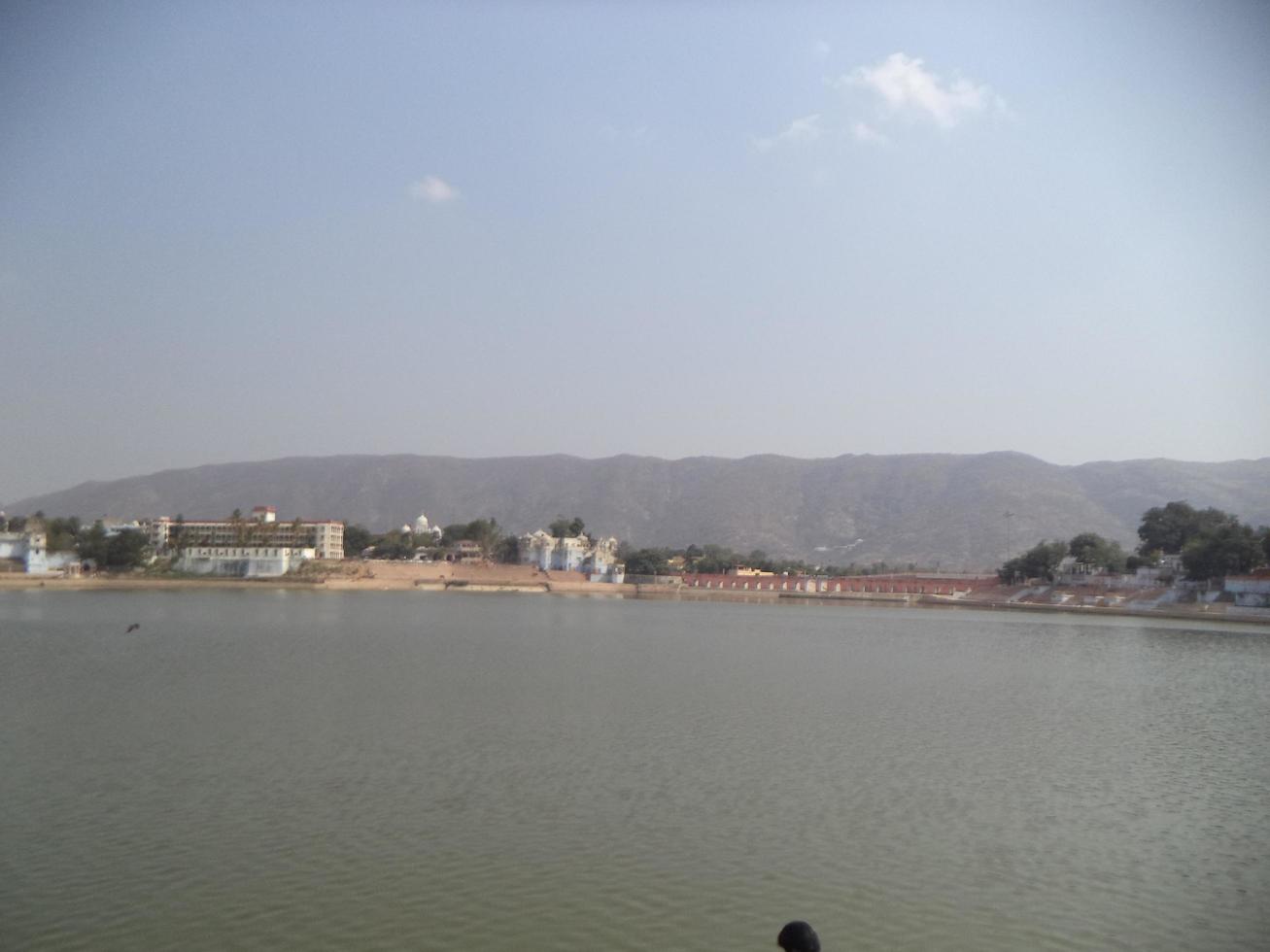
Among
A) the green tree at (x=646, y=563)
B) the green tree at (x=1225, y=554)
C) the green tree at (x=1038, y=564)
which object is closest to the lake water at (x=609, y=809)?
the green tree at (x=1225, y=554)

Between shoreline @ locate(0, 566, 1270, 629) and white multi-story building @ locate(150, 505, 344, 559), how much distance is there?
9.19m

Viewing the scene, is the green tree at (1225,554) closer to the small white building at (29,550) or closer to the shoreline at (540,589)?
the shoreline at (540,589)

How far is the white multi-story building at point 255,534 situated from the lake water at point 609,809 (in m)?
60.7

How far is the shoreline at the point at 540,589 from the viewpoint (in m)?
61.6

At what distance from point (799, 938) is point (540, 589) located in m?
80.6

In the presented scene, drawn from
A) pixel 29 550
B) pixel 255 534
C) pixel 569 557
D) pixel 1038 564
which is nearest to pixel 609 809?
pixel 29 550

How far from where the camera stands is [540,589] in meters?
84.1

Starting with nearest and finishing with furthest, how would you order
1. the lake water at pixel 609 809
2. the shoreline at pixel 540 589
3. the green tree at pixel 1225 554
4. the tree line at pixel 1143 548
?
the lake water at pixel 609 809, the green tree at pixel 1225 554, the shoreline at pixel 540 589, the tree line at pixel 1143 548

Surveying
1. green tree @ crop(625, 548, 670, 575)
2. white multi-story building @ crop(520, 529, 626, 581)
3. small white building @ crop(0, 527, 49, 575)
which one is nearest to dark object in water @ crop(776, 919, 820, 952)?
small white building @ crop(0, 527, 49, 575)

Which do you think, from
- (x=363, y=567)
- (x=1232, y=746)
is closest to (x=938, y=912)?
(x=1232, y=746)

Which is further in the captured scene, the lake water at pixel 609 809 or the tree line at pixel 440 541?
the tree line at pixel 440 541

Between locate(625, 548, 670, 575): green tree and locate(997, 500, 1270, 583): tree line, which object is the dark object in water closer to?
locate(997, 500, 1270, 583): tree line

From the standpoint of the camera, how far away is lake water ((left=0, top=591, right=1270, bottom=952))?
7.34m

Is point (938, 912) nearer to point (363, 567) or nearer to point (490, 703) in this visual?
Answer: point (490, 703)
